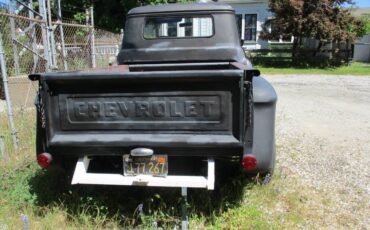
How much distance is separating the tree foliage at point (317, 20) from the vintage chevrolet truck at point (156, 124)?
16.8m

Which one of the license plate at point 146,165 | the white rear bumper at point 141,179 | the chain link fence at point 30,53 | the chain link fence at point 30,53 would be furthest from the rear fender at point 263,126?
the chain link fence at point 30,53

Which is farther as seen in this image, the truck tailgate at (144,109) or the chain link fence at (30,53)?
the chain link fence at (30,53)

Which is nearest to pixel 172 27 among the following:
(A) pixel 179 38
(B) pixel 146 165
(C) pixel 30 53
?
(A) pixel 179 38

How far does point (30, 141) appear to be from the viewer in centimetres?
567

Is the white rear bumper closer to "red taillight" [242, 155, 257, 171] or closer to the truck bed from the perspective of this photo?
the truck bed

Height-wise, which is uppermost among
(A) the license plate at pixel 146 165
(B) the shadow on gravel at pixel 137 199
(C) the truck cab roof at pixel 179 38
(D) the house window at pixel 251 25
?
(D) the house window at pixel 251 25

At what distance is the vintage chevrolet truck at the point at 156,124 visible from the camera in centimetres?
299

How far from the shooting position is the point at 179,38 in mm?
4922

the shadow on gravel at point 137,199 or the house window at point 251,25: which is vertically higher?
the house window at point 251,25

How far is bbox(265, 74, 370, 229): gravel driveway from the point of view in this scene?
380 cm

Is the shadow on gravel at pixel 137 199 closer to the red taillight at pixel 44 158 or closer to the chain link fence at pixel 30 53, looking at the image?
the red taillight at pixel 44 158

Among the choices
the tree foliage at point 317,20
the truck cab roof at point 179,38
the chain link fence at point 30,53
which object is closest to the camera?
the truck cab roof at point 179,38

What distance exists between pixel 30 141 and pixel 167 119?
341 cm

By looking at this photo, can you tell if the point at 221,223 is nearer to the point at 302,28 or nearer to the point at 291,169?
the point at 291,169
